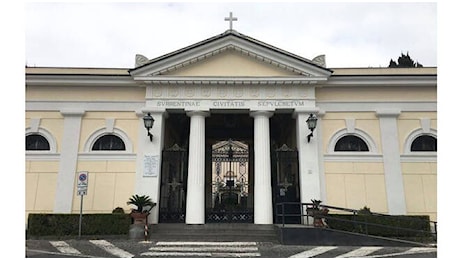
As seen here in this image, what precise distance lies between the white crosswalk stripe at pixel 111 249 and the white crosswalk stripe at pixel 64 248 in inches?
30.3

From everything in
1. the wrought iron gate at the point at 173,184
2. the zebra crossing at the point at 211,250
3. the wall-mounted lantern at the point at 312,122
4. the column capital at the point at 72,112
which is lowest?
the zebra crossing at the point at 211,250

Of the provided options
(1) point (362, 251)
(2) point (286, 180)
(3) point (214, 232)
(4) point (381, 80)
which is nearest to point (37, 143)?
(3) point (214, 232)

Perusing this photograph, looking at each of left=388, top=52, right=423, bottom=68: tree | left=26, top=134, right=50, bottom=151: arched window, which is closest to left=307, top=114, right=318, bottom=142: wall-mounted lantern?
left=26, top=134, right=50, bottom=151: arched window

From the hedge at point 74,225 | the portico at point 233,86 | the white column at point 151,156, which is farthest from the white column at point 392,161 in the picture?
the hedge at point 74,225

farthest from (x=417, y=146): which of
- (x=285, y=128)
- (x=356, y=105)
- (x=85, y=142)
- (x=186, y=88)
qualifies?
(x=85, y=142)

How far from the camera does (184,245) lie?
10.6 metres

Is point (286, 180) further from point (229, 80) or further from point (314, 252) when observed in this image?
point (314, 252)

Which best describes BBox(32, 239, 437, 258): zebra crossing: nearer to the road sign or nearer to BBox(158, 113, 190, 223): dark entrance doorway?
the road sign

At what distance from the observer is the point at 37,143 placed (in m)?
14.8

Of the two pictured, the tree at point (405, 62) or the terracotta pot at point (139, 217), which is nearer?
the terracotta pot at point (139, 217)

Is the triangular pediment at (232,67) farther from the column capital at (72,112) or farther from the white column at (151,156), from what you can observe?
the column capital at (72,112)

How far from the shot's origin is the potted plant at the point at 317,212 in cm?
1211

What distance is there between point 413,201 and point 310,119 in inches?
204

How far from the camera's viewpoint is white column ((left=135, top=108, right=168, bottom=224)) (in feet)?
45.0
